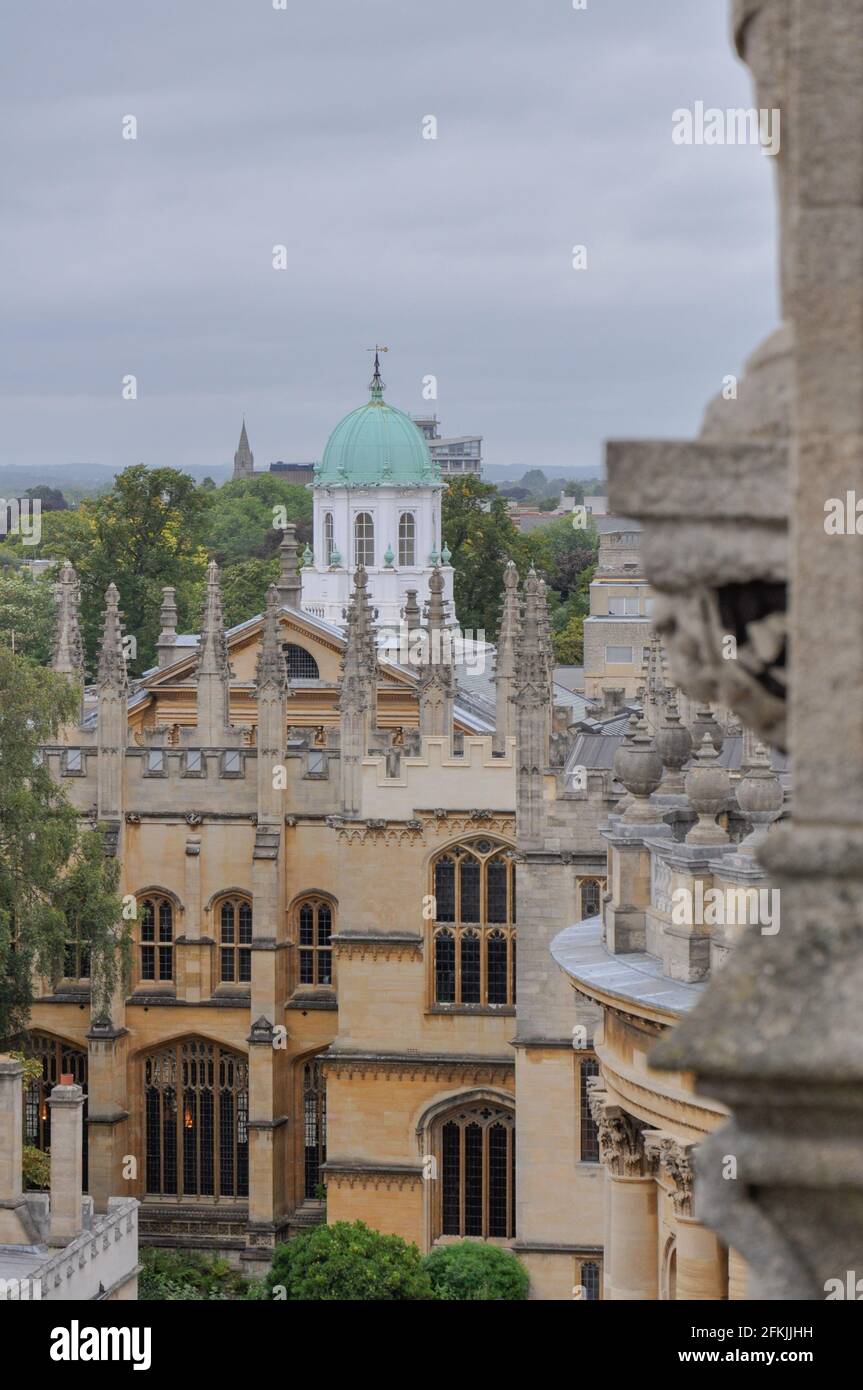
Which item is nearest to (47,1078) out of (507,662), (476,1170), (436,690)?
(476,1170)

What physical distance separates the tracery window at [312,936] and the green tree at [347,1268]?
24.1 ft

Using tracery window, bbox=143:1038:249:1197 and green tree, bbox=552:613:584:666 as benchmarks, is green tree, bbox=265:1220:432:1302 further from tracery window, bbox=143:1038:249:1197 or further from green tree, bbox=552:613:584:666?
green tree, bbox=552:613:584:666

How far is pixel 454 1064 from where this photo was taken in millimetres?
38594

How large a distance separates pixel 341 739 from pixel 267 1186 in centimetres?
703

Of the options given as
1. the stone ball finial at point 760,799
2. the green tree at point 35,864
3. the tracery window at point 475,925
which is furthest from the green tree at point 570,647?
the stone ball finial at point 760,799

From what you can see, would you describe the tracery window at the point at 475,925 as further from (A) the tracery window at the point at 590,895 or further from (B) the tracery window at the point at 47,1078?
(B) the tracery window at the point at 47,1078

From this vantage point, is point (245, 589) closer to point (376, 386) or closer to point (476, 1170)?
point (376, 386)

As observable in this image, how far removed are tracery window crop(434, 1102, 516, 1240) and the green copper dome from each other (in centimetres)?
3670

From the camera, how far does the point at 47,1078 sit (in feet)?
142

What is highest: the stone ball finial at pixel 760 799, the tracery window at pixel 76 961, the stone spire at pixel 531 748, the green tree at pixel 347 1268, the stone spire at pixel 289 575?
the stone spire at pixel 289 575

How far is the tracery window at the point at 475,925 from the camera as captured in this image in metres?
38.3

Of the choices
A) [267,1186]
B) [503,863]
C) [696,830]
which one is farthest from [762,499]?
[267,1186]

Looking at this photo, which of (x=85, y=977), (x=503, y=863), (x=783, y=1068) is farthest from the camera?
(x=85, y=977)

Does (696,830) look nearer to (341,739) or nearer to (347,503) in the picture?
(341,739)
